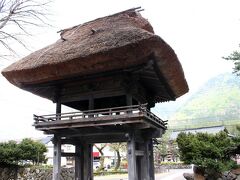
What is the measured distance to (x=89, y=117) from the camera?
10.8 m

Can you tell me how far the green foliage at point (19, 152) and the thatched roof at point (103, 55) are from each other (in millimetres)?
11374

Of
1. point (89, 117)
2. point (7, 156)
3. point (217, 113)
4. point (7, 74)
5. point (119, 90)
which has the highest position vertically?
point (217, 113)

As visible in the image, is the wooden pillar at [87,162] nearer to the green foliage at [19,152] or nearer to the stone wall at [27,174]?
the green foliage at [19,152]

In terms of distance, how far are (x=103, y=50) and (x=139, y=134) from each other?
399 cm

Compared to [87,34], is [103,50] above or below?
below

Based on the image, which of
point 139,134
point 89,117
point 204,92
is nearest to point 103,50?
point 89,117

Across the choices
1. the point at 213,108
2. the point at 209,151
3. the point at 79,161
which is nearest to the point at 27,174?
the point at 79,161

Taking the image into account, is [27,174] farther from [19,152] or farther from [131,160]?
[131,160]

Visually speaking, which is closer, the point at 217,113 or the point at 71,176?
the point at 71,176

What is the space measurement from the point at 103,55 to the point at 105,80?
1522 mm

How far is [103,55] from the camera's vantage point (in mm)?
Result: 9734

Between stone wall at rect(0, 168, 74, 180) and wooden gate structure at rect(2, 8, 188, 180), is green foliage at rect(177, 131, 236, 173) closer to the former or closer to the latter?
wooden gate structure at rect(2, 8, 188, 180)

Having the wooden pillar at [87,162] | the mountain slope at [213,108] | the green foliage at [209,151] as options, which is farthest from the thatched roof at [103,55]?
the mountain slope at [213,108]

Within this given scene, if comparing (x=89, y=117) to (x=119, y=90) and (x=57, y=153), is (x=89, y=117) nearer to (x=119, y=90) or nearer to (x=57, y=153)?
(x=119, y=90)
